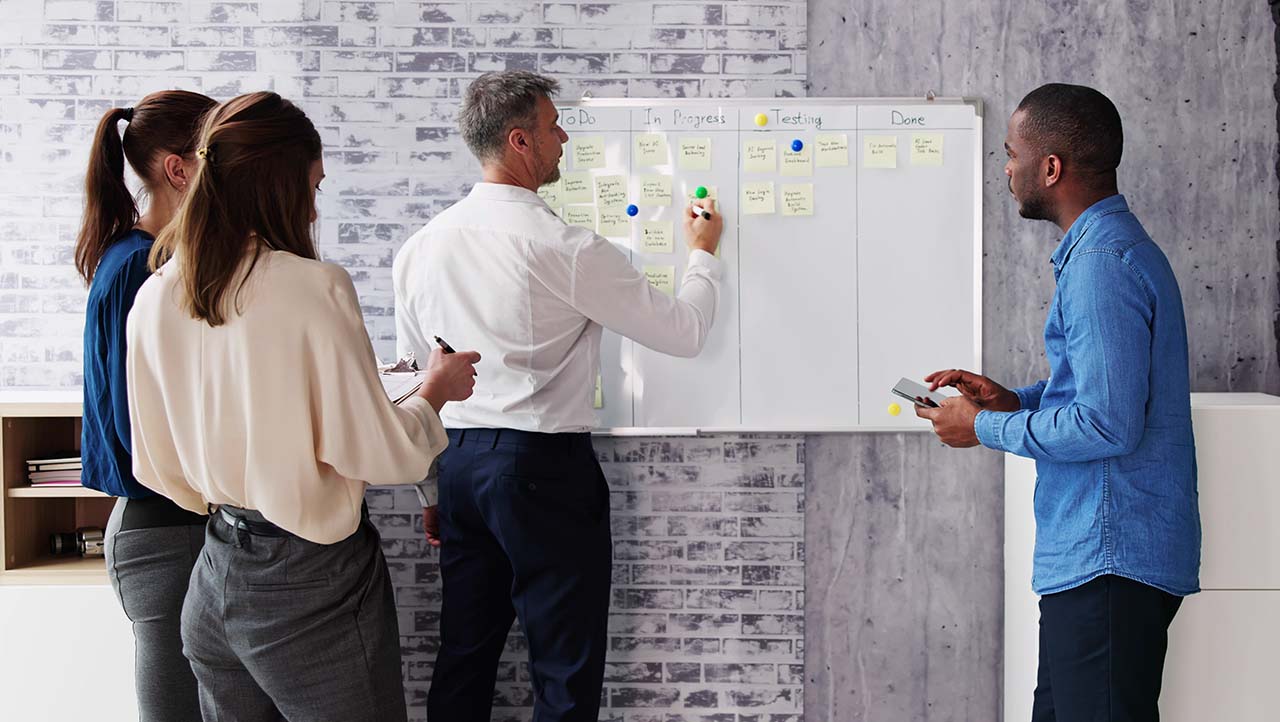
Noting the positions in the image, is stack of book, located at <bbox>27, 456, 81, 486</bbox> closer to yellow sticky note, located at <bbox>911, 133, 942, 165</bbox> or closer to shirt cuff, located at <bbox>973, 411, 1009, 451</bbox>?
shirt cuff, located at <bbox>973, 411, 1009, 451</bbox>

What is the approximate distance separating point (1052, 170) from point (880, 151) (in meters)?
0.86

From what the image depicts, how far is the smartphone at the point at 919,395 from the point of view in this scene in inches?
77.8

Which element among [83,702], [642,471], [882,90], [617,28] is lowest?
[83,702]

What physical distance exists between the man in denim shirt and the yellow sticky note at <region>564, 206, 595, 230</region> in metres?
1.22

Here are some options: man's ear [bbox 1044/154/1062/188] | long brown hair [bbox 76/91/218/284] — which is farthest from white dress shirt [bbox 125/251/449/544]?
man's ear [bbox 1044/154/1062/188]

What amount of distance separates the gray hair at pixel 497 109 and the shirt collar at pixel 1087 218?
115cm

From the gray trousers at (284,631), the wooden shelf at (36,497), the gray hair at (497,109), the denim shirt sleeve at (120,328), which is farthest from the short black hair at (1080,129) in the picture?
the wooden shelf at (36,497)

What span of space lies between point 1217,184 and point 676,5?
1543mm

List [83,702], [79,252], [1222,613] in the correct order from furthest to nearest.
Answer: [83,702] < [1222,613] < [79,252]

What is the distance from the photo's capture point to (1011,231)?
2621 mm

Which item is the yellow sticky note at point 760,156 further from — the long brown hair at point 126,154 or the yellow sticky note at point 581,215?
the long brown hair at point 126,154

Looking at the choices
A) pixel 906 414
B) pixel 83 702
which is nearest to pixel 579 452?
pixel 906 414

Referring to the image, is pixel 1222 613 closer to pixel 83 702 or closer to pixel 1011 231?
pixel 1011 231

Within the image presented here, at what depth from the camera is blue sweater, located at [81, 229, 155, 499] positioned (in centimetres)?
175
